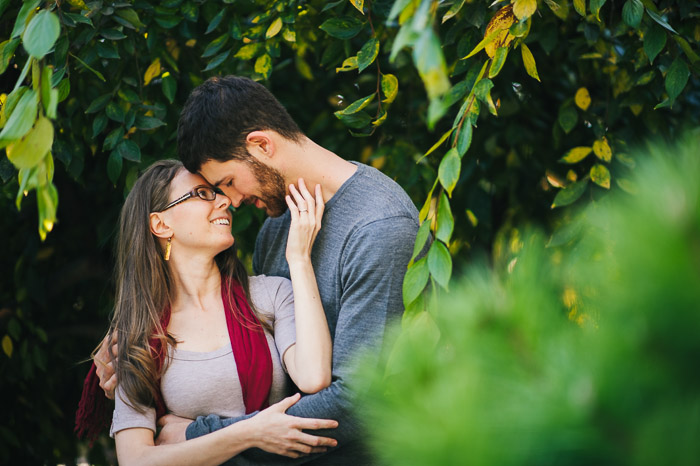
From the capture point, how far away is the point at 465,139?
1134 millimetres

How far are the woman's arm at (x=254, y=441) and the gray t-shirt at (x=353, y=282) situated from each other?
3cm

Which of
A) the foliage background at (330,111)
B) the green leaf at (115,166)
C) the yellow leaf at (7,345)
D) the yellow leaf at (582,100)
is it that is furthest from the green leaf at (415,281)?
the yellow leaf at (7,345)

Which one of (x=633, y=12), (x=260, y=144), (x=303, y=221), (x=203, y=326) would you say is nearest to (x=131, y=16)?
(x=260, y=144)

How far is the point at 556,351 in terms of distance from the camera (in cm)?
40

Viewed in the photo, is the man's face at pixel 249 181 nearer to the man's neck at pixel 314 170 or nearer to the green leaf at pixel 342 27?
the man's neck at pixel 314 170

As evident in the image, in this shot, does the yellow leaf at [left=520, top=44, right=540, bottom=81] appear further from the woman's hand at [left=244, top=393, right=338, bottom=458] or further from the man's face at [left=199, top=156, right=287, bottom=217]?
the woman's hand at [left=244, top=393, right=338, bottom=458]

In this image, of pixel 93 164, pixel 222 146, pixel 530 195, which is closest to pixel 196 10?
pixel 222 146

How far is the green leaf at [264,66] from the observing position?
1826mm

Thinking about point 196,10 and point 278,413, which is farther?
point 196,10

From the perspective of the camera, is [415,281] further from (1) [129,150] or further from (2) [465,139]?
(1) [129,150]

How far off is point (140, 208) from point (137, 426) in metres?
0.57

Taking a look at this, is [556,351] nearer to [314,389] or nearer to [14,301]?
[314,389]

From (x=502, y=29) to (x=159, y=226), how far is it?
1002mm

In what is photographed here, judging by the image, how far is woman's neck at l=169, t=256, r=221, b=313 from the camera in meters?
1.72
